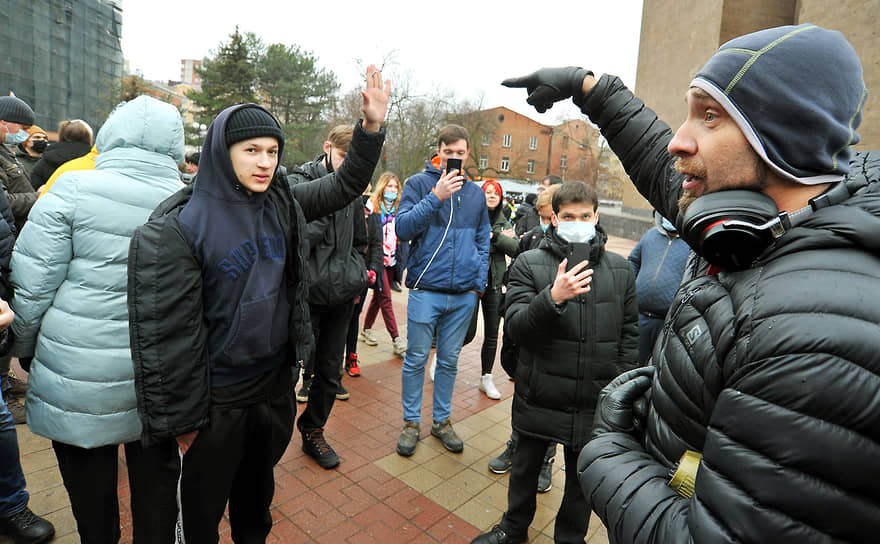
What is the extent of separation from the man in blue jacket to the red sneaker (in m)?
1.51

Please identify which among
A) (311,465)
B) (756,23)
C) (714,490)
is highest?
(756,23)

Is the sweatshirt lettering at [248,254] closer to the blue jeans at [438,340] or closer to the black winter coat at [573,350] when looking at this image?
the black winter coat at [573,350]

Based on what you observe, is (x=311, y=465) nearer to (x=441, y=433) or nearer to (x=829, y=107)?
(x=441, y=433)

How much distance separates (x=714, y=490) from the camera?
911 mm

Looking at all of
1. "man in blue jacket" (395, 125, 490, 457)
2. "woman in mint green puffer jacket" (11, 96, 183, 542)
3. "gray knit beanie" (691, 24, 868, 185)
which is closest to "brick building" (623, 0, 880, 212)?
"man in blue jacket" (395, 125, 490, 457)

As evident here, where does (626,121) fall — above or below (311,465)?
above

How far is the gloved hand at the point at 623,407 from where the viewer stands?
4.46 feet

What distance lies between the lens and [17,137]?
4.88 meters

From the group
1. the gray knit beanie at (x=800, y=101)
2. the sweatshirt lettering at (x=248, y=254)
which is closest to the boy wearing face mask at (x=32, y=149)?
the sweatshirt lettering at (x=248, y=254)

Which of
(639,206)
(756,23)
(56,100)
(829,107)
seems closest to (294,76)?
(56,100)

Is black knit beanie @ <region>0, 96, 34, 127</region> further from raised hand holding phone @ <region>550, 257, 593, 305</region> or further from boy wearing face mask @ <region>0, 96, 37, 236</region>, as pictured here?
raised hand holding phone @ <region>550, 257, 593, 305</region>

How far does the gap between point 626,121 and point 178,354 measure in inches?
77.2

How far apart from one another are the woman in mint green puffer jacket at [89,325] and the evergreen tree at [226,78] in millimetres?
37500

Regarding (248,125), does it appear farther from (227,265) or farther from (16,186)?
(16,186)
